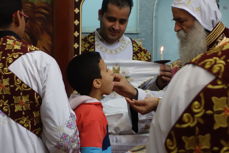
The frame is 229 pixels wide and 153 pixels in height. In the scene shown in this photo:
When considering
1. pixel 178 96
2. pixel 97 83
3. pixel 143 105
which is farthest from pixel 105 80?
pixel 178 96

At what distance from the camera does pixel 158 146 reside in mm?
827

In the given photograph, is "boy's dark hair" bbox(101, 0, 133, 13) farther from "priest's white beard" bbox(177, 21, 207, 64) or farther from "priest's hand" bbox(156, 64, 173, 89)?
"priest's white beard" bbox(177, 21, 207, 64)

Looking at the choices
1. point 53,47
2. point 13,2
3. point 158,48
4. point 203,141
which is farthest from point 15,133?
point 158,48

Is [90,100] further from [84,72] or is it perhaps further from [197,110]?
[197,110]

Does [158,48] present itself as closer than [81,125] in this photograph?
No

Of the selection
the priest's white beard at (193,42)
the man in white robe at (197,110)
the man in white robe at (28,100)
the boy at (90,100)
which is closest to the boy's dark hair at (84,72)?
the boy at (90,100)

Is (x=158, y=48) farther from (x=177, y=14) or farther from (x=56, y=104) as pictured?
(x=56, y=104)

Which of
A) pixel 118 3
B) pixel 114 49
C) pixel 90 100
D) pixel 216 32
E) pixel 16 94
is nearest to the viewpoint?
pixel 16 94

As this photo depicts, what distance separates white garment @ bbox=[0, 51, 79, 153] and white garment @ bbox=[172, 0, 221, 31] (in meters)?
0.76

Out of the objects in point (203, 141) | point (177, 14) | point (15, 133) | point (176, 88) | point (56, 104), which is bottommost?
point (15, 133)

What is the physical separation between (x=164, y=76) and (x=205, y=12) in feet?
1.63

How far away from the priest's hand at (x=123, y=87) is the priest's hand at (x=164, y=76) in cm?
21

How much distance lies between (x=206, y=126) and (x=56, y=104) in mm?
800

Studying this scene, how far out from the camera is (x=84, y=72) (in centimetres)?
164
